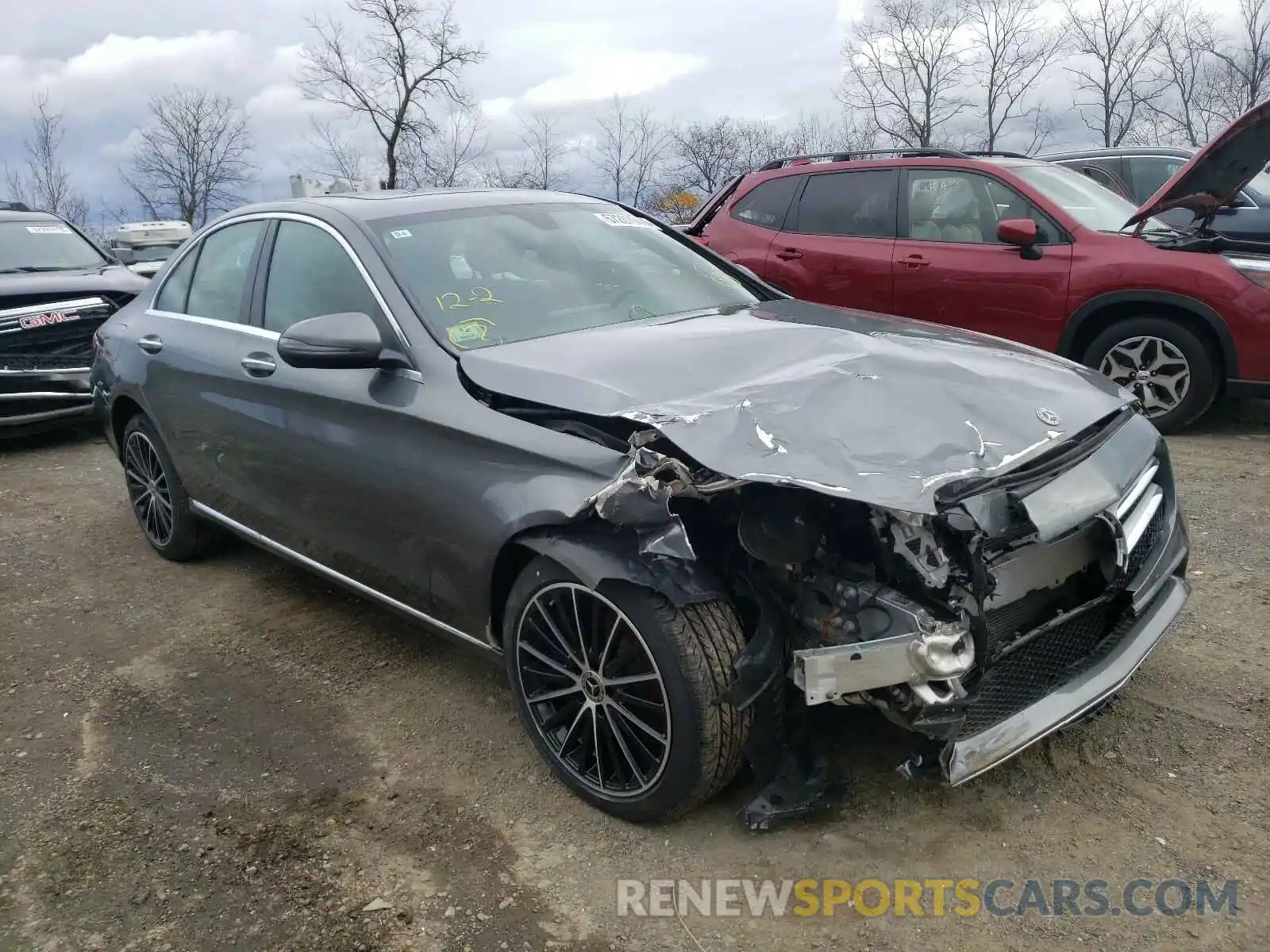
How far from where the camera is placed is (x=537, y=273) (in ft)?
11.9

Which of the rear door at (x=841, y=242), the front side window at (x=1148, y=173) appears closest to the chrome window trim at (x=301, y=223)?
the rear door at (x=841, y=242)

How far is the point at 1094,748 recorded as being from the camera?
9.77ft

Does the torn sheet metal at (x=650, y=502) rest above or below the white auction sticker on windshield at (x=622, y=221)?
below

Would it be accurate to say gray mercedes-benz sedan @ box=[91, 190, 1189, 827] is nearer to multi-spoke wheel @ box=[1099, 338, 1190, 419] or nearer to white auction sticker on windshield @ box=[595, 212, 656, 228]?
white auction sticker on windshield @ box=[595, 212, 656, 228]

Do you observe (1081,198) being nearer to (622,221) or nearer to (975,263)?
(975,263)

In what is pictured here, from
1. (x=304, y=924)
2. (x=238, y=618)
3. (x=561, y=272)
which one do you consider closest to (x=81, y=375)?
(x=238, y=618)

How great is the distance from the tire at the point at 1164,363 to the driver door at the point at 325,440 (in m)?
4.70

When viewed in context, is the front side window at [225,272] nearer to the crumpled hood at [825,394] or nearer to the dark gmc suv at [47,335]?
the crumpled hood at [825,394]

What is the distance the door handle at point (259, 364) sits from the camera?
3791 mm

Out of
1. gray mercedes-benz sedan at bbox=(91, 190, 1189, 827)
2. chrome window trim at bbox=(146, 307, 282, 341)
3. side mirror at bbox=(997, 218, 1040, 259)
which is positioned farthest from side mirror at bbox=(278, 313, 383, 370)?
side mirror at bbox=(997, 218, 1040, 259)

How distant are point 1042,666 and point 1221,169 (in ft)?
13.0

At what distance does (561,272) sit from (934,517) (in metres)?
1.81

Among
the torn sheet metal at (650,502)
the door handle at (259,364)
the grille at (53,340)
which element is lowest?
the grille at (53,340)

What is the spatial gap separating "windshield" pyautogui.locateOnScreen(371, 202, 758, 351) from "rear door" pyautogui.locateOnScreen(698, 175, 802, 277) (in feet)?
11.6
